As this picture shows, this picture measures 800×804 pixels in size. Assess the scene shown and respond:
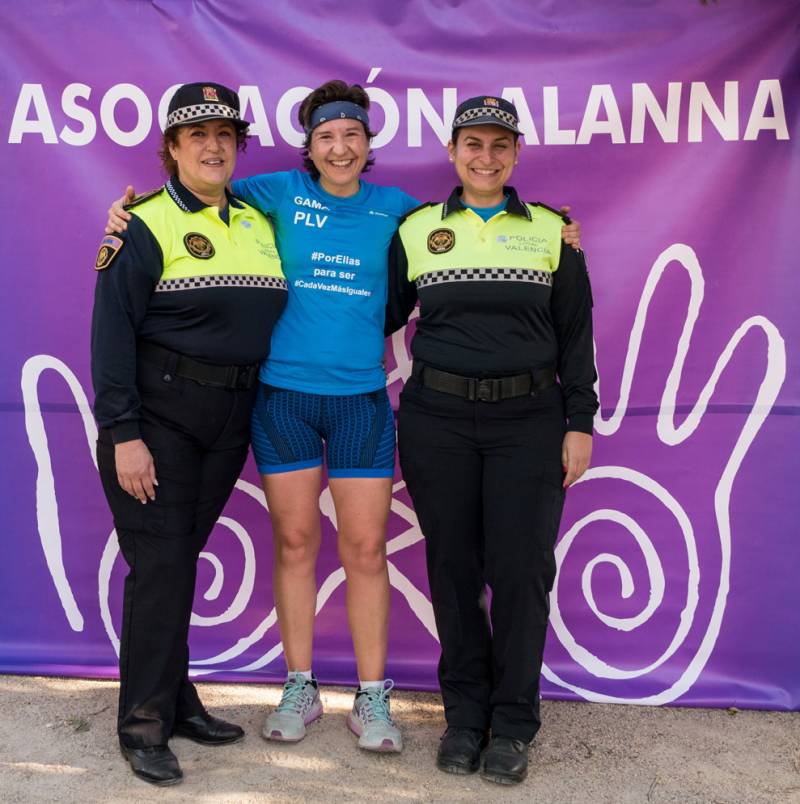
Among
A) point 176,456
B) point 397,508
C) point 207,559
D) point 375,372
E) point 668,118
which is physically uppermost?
point 668,118

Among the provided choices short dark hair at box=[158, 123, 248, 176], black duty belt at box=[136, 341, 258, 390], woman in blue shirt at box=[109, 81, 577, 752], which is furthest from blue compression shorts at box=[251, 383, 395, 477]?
short dark hair at box=[158, 123, 248, 176]

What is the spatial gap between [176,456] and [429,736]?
1.24m

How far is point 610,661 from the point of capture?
11.6 feet

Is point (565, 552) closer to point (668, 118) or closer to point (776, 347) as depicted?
point (776, 347)

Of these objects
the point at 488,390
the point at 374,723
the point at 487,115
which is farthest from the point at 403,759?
the point at 487,115

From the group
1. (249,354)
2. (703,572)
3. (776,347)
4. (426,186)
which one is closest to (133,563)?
(249,354)

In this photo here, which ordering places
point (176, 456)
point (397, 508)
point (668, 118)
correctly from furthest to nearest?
1. point (397, 508)
2. point (668, 118)
3. point (176, 456)

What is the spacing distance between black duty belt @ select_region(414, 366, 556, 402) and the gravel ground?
114 cm

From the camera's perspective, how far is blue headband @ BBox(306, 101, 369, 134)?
2.94 metres

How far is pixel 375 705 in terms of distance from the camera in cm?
311

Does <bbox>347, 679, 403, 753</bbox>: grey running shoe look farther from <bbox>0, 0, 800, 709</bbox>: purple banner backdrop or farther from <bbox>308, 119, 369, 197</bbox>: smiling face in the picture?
<bbox>308, 119, 369, 197</bbox>: smiling face

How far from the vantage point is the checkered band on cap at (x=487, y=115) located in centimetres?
286

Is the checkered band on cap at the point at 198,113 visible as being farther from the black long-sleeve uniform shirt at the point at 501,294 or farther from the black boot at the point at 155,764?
the black boot at the point at 155,764

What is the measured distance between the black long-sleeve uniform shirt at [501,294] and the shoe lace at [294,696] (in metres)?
1.14
